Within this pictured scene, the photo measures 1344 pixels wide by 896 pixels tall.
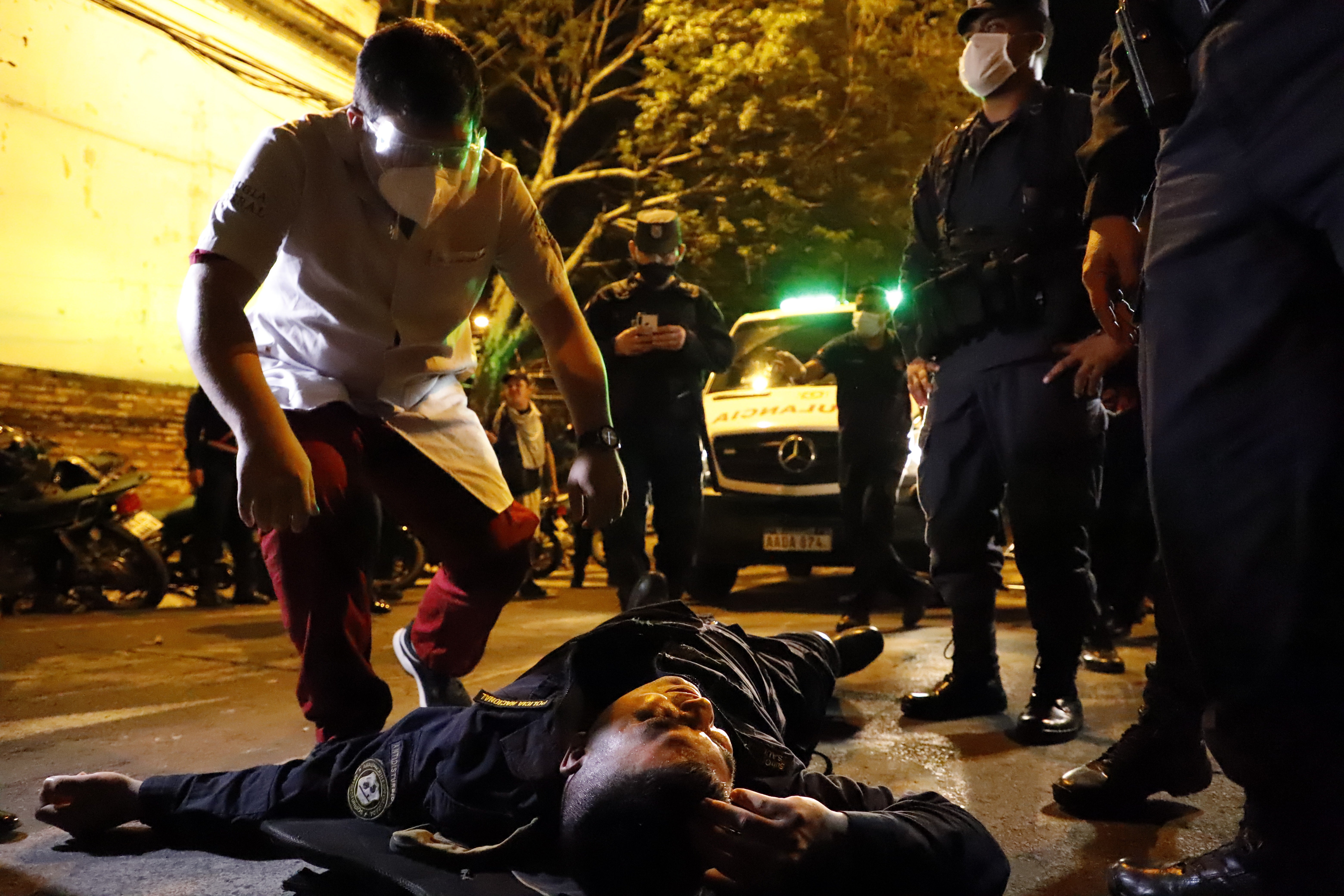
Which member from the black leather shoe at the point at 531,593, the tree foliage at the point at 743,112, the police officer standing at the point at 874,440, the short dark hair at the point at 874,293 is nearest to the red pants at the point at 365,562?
the police officer standing at the point at 874,440

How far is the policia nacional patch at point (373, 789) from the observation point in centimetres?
197

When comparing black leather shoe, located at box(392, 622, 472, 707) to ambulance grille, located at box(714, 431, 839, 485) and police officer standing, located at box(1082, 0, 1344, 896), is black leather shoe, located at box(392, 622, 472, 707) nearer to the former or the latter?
police officer standing, located at box(1082, 0, 1344, 896)

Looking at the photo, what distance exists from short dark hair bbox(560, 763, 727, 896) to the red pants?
98 cm

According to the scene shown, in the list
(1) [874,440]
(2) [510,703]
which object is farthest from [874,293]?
(2) [510,703]

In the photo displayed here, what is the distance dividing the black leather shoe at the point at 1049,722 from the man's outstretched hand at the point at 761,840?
1.64 m

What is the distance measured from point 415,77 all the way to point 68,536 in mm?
5979

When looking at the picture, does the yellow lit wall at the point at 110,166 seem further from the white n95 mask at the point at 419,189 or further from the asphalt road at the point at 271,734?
the white n95 mask at the point at 419,189

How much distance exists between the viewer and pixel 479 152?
97.0 inches

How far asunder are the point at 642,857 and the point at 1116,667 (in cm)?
339

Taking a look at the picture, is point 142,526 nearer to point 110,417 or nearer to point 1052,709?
point 110,417

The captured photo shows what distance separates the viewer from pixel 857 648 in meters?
3.31

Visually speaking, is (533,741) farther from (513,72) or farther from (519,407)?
(513,72)

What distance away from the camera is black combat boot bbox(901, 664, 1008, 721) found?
3.33 meters

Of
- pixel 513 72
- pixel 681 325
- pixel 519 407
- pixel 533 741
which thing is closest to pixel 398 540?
pixel 519 407
